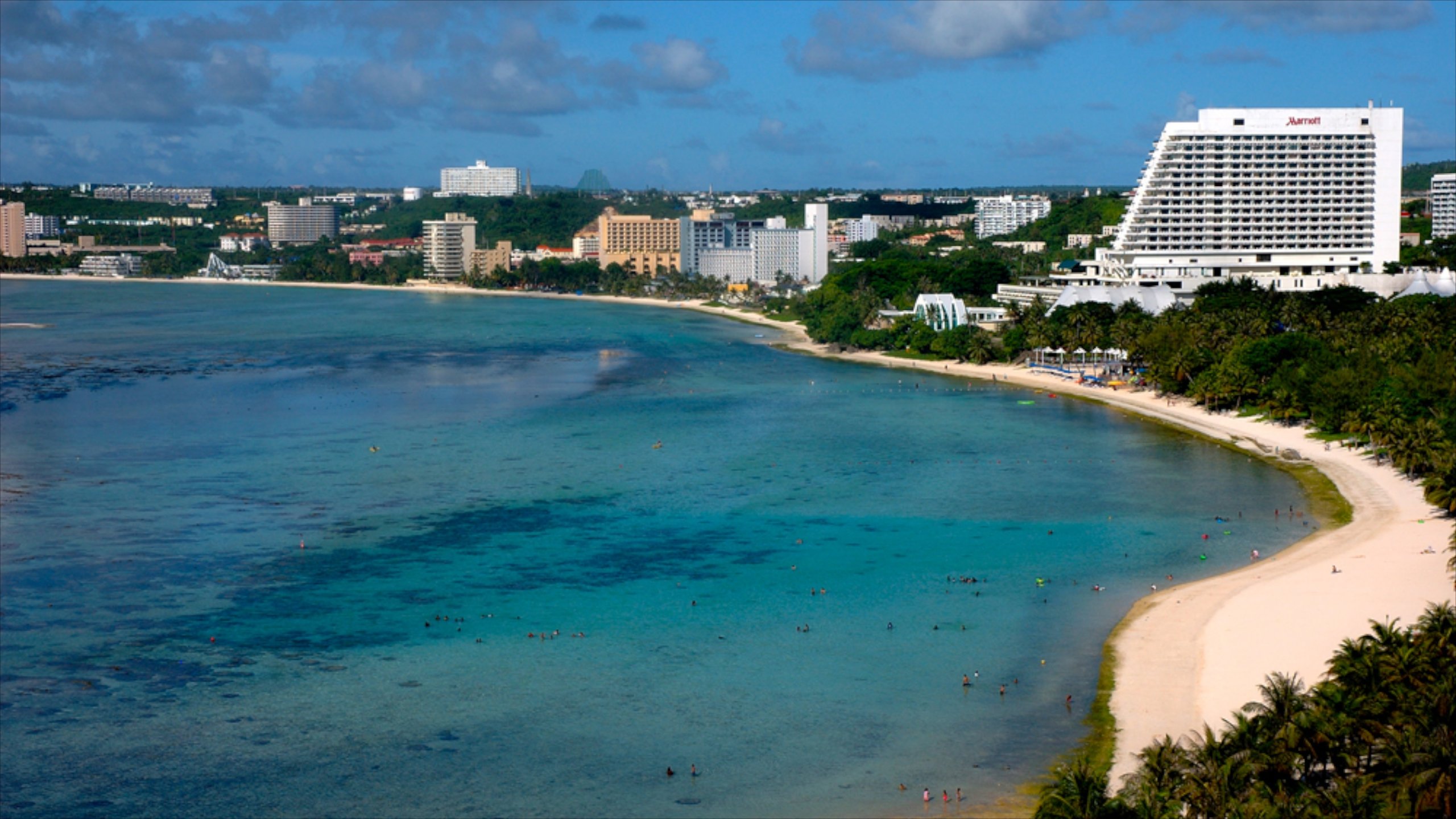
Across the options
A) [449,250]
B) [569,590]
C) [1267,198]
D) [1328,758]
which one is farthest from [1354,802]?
[449,250]

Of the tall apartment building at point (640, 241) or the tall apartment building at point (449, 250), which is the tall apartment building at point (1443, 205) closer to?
the tall apartment building at point (640, 241)

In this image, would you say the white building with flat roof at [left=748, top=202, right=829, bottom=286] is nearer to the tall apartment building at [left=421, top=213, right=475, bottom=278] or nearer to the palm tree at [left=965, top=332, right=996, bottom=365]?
the tall apartment building at [left=421, top=213, right=475, bottom=278]

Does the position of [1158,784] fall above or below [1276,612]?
above

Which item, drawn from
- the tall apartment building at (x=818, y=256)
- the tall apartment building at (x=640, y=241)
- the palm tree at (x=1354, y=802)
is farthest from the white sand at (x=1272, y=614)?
the tall apartment building at (x=640, y=241)

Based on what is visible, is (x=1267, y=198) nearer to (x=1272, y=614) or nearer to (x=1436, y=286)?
(x=1436, y=286)

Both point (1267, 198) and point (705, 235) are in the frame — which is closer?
point (1267, 198)

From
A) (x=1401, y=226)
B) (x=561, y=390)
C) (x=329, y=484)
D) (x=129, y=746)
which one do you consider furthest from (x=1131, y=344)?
(x=1401, y=226)

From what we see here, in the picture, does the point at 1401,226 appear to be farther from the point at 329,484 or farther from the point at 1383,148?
the point at 329,484
